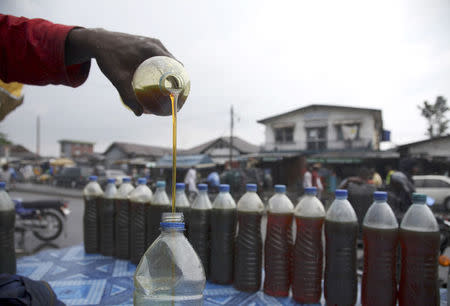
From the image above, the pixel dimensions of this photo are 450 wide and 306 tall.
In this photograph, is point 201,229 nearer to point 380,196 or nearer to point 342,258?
point 342,258

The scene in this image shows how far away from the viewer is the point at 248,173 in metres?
12.5

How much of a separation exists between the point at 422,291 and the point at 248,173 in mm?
10941

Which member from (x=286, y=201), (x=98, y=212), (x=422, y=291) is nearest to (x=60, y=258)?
(x=98, y=212)

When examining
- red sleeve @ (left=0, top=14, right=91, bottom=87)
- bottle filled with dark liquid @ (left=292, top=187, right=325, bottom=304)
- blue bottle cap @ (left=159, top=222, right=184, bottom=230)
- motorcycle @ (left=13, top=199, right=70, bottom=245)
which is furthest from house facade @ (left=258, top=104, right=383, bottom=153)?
red sleeve @ (left=0, top=14, right=91, bottom=87)

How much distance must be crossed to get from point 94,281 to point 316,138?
88.3ft

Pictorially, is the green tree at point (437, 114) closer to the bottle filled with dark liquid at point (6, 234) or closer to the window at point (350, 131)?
the window at point (350, 131)

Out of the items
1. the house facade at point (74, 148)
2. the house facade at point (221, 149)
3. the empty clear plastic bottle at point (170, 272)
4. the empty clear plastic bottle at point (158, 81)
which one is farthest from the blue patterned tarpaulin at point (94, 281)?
the house facade at point (74, 148)

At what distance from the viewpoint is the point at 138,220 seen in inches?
105

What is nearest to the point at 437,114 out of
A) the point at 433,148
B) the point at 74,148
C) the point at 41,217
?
the point at 433,148

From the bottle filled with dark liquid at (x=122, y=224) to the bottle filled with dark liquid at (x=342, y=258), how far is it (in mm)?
1830

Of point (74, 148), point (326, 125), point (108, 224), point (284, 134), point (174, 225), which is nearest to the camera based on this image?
point (174, 225)

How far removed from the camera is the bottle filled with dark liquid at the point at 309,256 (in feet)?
6.48

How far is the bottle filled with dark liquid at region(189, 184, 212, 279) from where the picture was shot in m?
2.32

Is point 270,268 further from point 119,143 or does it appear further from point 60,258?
point 119,143
